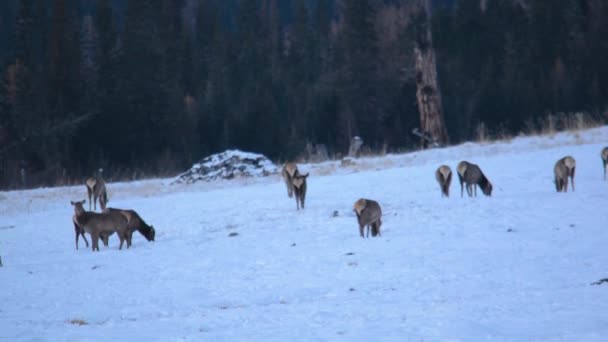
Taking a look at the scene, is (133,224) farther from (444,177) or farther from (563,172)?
(563,172)

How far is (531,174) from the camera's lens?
56.5 feet

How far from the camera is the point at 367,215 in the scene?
38.8 feet

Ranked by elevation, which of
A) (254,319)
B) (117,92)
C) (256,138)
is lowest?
(254,319)

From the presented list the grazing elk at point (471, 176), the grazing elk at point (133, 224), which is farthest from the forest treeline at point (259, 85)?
the grazing elk at point (133, 224)

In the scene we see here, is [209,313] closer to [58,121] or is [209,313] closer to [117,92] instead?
[58,121]

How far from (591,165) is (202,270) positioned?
11272 millimetres

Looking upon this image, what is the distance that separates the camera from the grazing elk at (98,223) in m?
12.7

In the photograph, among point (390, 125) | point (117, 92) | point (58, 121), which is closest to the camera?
point (58, 121)

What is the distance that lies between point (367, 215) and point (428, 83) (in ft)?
51.7

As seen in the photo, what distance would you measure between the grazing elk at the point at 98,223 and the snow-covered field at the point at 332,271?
0.31m

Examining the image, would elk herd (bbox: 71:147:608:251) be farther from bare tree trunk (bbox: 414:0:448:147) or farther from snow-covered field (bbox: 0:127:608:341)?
bare tree trunk (bbox: 414:0:448:147)

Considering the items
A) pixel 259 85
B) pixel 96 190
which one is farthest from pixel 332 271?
pixel 259 85

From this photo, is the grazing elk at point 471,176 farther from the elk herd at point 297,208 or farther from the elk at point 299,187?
the elk at point 299,187

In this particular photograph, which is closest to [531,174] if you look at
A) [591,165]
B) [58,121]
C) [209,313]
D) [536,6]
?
[591,165]
